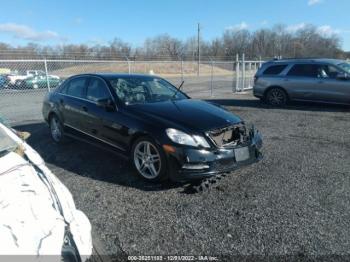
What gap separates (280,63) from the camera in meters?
12.1

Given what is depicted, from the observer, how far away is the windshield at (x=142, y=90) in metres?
5.29

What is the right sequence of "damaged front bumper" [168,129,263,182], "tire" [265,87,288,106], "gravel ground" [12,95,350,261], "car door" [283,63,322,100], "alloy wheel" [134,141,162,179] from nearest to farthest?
1. "gravel ground" [12,95,350,261]
2. "damaged front bumper" [168,129,263,182]
3. "alloy wheel" [134,141,162,179]
4. "car door" [283,63,322,100]
5. "tire" [265,87,288,106]

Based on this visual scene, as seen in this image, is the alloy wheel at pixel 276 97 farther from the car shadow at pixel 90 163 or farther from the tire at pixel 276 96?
the car shadow at pixel 90 163

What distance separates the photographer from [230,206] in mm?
3908

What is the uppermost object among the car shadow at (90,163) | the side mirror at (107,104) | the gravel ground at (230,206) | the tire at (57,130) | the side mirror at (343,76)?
the side mirror at (343,76)

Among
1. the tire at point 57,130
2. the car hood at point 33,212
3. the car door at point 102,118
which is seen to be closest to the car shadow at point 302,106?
the tire at point 57,130

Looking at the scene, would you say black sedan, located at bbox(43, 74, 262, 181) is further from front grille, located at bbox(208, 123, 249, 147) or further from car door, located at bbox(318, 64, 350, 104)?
car door, located at bbox(318, 64, 350, 104)

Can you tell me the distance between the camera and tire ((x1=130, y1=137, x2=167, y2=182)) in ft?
14.3

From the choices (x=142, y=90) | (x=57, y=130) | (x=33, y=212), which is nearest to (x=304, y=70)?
(x=142, y=90)

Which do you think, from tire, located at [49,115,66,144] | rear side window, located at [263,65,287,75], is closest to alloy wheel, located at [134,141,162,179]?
tire, located at [49,115,66,144]

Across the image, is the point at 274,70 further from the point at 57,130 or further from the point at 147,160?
the point at 147,160

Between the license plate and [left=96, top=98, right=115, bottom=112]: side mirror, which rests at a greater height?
[left=96, top=98, right=115, bottom=112]: side mirror

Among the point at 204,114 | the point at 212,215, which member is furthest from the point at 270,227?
the point at 204,114

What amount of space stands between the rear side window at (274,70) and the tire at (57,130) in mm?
8251
